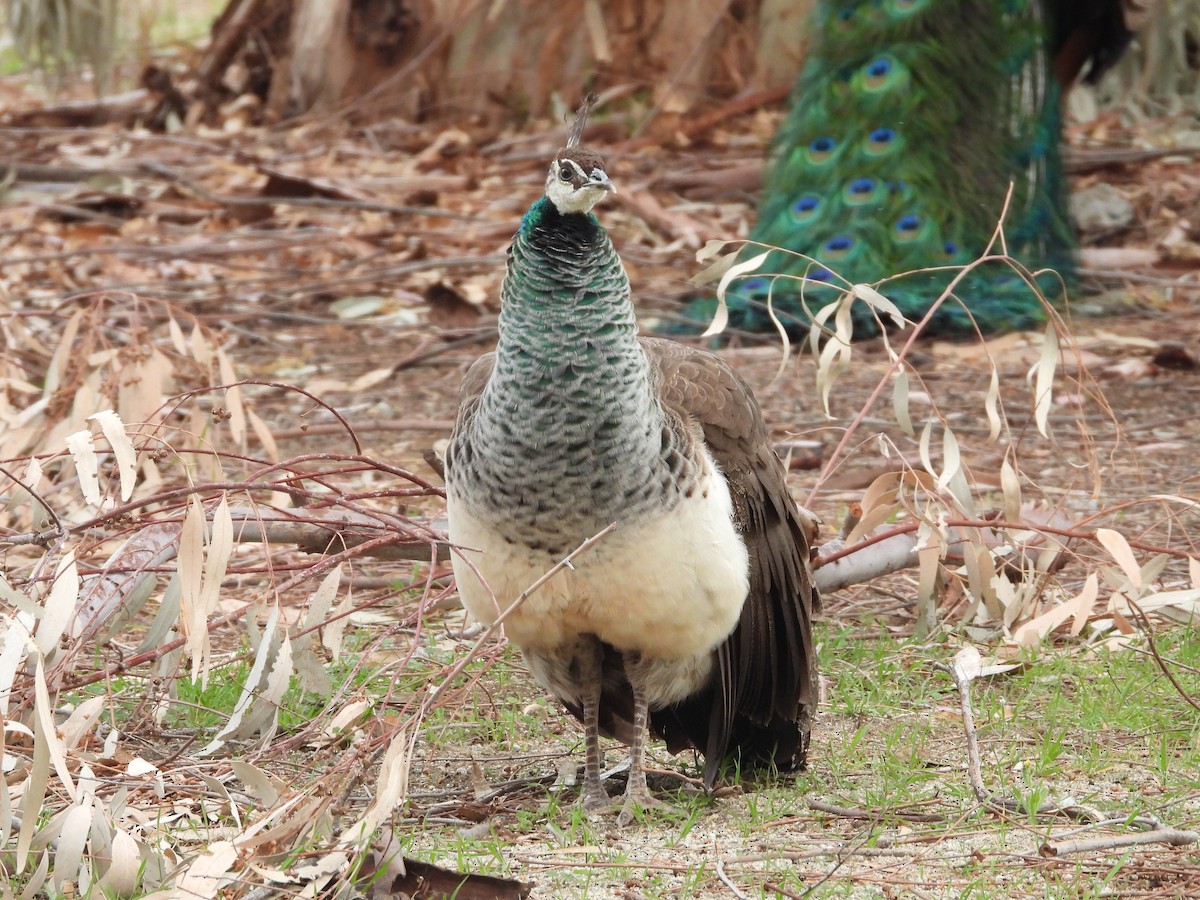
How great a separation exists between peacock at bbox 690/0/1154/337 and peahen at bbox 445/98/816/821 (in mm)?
3229

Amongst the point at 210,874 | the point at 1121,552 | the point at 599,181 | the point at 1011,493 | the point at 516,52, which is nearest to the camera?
the point at 210,874

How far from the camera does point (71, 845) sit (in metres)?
2.61

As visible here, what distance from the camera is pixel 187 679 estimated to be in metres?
3.96

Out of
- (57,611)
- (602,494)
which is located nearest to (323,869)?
(57,611)

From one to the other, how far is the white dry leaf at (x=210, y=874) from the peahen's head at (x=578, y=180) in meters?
1.31

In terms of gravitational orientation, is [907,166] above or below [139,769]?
above

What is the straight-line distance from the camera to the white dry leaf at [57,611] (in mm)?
2838

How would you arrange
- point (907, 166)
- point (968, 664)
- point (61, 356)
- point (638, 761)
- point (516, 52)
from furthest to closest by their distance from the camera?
point (516, 52) < point (907, 166) < point (61, 356) < point (968, 664) < point (638, 761)

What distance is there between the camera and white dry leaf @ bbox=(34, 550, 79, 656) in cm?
284

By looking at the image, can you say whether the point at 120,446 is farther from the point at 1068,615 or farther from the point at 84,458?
the point at 1068,615

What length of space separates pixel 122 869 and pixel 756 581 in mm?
1390

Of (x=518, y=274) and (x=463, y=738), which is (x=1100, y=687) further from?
(x=518, y=274)

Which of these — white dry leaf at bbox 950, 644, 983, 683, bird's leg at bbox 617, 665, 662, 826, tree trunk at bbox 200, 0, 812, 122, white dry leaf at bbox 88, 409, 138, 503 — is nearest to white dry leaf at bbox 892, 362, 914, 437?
white dry leaf at bbox 950, 644, 983, 683

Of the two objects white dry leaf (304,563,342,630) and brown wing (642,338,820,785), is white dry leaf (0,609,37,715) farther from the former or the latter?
brown wing (642,338,820,785)
